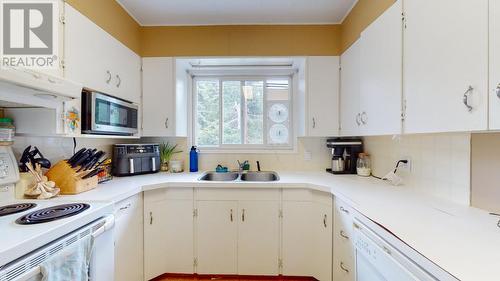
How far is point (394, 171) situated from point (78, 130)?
233 centimetres

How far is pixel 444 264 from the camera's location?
2.35 ft

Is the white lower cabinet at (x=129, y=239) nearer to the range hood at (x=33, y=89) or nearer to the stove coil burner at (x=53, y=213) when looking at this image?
the stove coil burner at (x=53, y=213)

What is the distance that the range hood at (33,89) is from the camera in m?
0.98

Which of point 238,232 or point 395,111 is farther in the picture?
point 238,232

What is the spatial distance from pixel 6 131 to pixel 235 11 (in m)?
1.92

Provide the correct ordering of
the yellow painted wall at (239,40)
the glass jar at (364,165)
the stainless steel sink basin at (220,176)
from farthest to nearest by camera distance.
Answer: the stainless steel sink basin at (220,176) < the yellow painted wall at (239,40) < the glass jar at (364,165)

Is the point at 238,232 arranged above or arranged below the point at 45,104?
below

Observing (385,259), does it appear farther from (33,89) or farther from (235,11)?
(235,11)

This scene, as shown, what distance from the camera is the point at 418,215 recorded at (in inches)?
44.6

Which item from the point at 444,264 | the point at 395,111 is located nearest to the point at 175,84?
the point at 395,111

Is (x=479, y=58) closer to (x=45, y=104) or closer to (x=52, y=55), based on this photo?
(x=45, y=104)

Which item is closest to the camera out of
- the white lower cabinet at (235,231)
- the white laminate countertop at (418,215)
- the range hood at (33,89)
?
the white laminate countertop at (418,215)

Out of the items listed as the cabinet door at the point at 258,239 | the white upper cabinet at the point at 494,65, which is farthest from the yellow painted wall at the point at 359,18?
the cabinet door at the point at 258,239

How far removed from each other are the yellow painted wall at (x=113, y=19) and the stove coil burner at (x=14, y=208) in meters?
1.28
